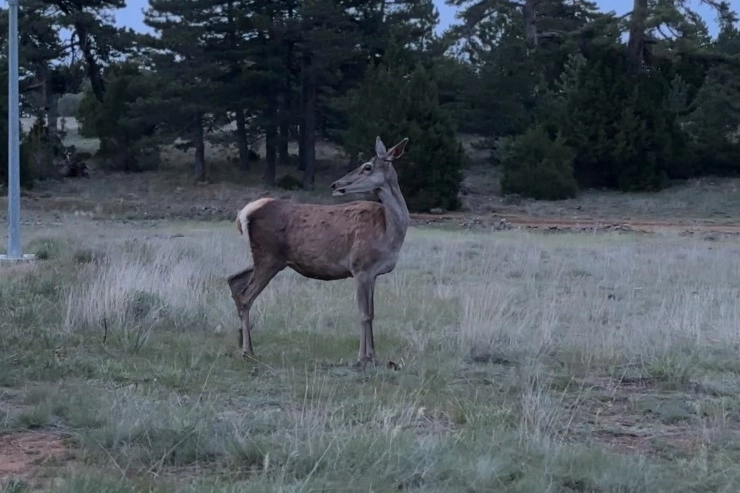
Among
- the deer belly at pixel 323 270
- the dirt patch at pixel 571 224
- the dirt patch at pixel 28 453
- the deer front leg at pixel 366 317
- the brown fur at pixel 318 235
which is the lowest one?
the dirt patch at pixel 571 224

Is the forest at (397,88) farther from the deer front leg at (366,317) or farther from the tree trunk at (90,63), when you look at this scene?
the deer front leg at (366,317)

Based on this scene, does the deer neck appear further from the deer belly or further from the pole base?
the pole base

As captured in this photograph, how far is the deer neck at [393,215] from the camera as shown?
9.54 m

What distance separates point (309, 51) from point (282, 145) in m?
6.93

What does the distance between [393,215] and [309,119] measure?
37.1 metres

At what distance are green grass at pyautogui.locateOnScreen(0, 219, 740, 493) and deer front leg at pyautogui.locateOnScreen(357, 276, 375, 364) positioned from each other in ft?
0.65

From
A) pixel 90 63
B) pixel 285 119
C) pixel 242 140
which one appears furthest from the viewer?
pixel 90 63

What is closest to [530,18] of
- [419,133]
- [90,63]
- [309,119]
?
[309,119]

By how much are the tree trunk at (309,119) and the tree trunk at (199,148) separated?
14.3 feet

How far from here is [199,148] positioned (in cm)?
4806

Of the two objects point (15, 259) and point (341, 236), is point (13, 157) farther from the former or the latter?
point (341, 236)

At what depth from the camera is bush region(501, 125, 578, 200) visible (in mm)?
43656

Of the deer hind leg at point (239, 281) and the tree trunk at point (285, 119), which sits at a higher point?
the tree trunk at point (285, 119)

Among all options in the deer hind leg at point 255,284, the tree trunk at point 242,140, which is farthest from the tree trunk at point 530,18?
the deer hind leg at point 255,284
